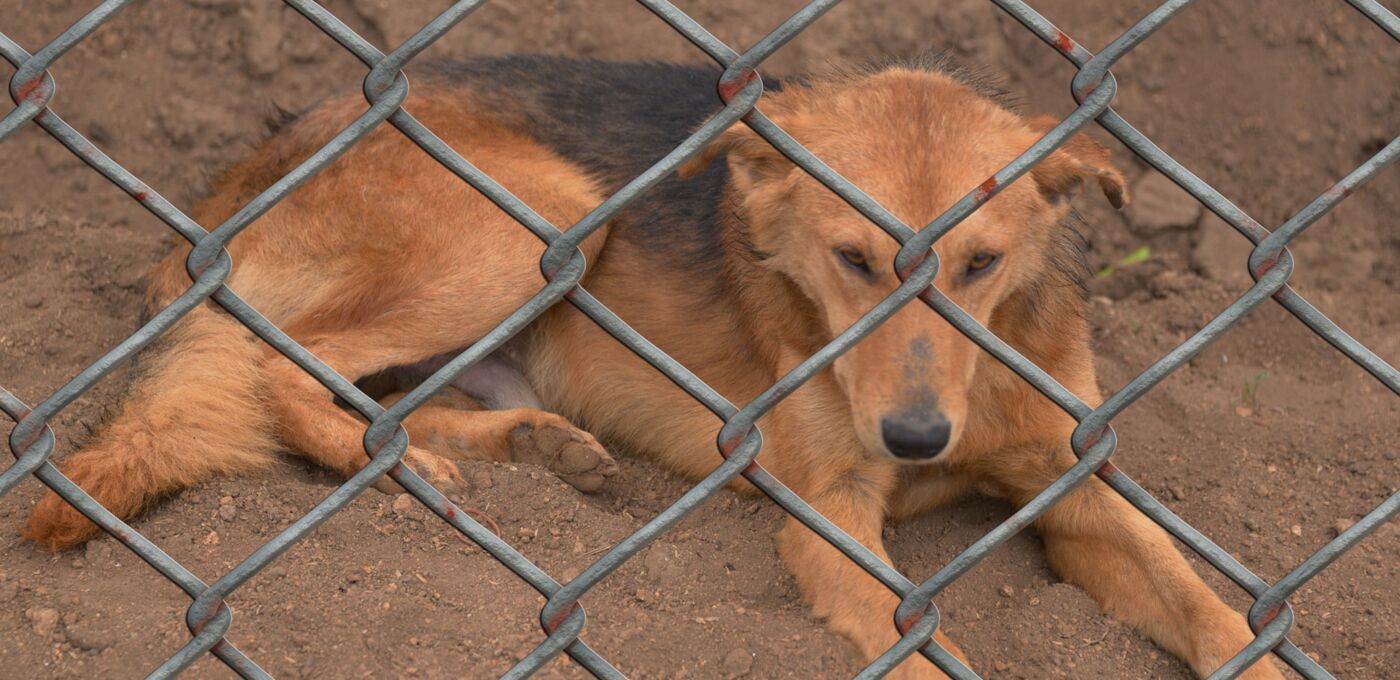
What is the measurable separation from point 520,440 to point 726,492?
1.92 feet

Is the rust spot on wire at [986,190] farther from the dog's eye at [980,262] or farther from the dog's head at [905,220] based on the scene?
the dog's eye at [980,262]

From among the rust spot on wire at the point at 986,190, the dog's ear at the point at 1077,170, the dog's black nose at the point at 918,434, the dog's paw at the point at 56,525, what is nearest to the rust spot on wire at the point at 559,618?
the rust spot on wire at the point at 986,190

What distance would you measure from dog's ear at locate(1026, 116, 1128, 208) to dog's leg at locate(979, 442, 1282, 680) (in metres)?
0.69

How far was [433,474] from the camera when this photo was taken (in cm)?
359

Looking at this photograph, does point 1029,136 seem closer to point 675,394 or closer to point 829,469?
point 829,469

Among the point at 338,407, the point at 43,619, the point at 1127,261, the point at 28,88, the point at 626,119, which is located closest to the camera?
the point at 28,88

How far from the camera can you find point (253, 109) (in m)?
5.73

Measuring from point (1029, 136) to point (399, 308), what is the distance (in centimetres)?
186

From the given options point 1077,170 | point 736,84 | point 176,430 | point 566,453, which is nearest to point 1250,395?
point 1077,170

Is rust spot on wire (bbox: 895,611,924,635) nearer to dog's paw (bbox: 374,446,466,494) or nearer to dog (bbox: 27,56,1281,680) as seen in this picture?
dog (bbox: 27,56,1281,680)

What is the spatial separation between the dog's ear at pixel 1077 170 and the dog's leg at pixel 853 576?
853 millimetres

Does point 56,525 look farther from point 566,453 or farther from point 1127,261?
point 1127,261

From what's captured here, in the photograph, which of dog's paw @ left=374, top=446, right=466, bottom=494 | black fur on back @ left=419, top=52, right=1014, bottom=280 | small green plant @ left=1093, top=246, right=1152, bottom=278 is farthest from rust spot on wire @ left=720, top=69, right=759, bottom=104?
small green plant @ left=1093, top=246, right=1152, bottom=278

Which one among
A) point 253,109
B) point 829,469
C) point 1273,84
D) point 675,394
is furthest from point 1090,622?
point 253,109
